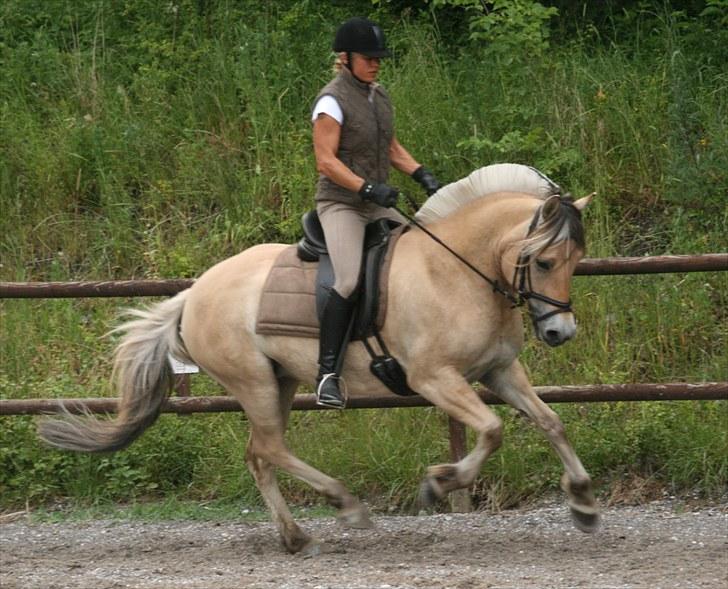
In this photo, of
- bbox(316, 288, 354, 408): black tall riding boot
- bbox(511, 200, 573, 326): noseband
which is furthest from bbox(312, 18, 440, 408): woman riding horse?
bbox(511, 200, 573, 326): noseband

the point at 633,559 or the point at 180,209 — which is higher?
the point at 180,209

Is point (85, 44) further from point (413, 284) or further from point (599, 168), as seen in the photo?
point (413, 284)

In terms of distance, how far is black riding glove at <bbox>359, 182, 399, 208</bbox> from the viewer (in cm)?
634

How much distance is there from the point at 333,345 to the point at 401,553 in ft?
3.80

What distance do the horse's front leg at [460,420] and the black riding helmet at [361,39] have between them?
1.65 meters

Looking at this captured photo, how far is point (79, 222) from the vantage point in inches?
421

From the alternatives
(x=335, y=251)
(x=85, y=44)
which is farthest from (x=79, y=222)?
(x=335, y=251)

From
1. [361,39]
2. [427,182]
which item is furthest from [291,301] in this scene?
[361,39]

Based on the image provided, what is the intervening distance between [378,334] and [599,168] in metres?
4.19

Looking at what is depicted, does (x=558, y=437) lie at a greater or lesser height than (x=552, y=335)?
lesser

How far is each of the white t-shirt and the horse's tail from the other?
1415 millimetres

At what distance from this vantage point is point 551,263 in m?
6.04

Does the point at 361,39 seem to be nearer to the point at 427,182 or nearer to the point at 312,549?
the point at 427,182

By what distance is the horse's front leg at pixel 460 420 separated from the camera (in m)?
6.24
